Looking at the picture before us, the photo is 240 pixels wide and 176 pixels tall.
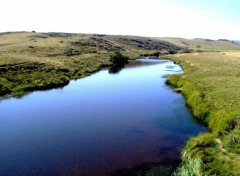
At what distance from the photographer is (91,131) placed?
4059cm

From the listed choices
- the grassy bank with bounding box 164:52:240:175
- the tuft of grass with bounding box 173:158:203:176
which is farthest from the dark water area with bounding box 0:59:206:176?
the tuft of grass with bounding box 173:158:203:176

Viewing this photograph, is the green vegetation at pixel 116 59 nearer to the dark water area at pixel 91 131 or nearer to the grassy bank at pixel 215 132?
the dark water area at pixel 91 131

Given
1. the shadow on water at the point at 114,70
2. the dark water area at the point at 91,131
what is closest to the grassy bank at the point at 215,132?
the dark water area at the point at 91,131

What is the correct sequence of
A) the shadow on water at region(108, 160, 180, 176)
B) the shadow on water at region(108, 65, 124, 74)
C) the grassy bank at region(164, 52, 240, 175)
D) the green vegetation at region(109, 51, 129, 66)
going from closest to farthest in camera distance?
1. the grassy bank at region(164, 52, 240, 175)
2. the shadow on water at region(108, 160, 180, 176)
3. the shadow on water at region(108, 65, 124, 74)
4. the green vegetation at region(109, 51, 129, 66)

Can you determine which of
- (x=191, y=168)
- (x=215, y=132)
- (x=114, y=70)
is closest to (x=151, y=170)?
(x=191, y=168)

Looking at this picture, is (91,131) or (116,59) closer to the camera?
(91,131)

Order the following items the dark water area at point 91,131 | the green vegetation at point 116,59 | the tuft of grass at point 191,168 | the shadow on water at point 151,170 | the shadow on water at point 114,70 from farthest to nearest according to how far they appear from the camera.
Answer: the green vegetation at point 116,59 < the shadow on water at point 114,70 < the dark water area at point 91,131 < the shadow on water at point 151,170 < the tuft of grass at point 191,168

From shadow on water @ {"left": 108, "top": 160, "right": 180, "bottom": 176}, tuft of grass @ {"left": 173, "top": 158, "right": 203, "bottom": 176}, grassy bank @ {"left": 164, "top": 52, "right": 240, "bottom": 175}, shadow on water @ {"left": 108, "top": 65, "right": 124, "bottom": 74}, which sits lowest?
shadow on water @ {"left": 108, "top": 65, "right": 124, "bottom": 74}

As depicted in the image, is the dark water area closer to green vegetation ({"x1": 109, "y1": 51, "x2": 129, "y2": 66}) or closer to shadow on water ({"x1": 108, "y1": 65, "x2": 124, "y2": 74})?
shadow on water ({"x1": 108, "y1": 65, "x2": 124, "y2": 74})

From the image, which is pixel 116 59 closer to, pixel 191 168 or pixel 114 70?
pixel 114 70

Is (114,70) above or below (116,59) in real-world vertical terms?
below

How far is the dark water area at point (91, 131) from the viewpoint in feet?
103

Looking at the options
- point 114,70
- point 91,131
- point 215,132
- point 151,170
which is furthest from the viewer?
point 114,70

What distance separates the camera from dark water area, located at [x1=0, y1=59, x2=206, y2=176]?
103ft
